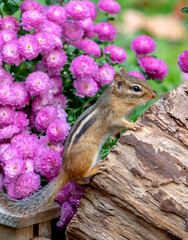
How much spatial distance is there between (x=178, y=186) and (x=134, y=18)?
16.5ft

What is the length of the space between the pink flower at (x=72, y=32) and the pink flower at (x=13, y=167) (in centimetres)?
103

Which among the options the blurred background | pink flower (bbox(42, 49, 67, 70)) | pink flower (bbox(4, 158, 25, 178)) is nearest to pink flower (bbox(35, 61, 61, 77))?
pink flower (bbox(42, 49, 67, 70))

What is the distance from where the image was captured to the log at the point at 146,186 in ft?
6.90

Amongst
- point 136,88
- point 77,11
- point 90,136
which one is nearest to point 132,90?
point 136,88

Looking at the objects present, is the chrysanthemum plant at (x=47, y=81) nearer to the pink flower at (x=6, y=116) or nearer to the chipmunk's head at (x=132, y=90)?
the pink flower at (x=6, y=116)

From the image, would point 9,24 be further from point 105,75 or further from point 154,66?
point 154,66

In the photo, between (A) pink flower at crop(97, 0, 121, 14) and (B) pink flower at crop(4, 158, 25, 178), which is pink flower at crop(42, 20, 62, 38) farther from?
(B) pink flower at crop(4, 158, 25, 178)

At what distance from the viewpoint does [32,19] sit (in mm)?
2832

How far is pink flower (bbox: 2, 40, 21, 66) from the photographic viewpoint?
274 centimetres

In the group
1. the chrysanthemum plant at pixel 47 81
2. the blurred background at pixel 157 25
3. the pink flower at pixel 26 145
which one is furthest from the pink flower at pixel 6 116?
the blurred background at pixel 157 25

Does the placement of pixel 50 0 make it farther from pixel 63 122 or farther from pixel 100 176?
pixel 100 176

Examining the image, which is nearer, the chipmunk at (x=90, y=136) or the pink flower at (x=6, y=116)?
the chipmunk at (x=90, y=136)

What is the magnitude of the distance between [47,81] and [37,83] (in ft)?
0.24

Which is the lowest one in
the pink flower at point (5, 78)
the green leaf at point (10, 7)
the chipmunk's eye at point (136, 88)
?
the pink flower at point (5, 78)
